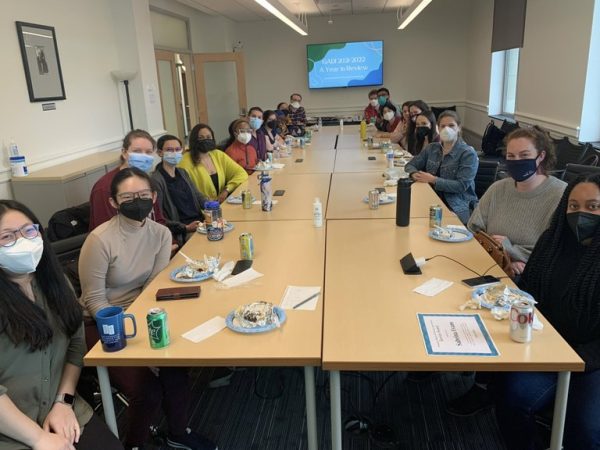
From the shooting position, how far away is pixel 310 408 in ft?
5.34

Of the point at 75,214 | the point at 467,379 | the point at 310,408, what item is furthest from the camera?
the point at 75,214

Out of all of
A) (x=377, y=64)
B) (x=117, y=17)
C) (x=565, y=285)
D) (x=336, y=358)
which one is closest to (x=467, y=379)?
(x=565, y=285)

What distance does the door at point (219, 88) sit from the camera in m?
9.66

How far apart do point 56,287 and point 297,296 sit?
895mm

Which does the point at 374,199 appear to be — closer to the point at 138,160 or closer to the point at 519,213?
the point at 519,213

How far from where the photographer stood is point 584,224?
1.79 m

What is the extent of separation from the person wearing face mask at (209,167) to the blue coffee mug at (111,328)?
2423 millimetres

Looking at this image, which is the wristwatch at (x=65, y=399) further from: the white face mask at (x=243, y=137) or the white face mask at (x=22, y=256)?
the white face mask at (x=243, y=137)

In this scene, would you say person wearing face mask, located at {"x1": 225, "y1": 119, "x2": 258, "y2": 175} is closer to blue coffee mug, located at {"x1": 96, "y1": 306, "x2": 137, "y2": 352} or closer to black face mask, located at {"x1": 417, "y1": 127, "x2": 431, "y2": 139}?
black face mask, located at {"x1": 417, "y1": 127, "x2": 431, "y2": 139}

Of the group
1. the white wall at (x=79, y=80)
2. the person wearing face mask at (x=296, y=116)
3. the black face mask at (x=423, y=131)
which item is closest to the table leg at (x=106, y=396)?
the white wall at (x=79, y=80)

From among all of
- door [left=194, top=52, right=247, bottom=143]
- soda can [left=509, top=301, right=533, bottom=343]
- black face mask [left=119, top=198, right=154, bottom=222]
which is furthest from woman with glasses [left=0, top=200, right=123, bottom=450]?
door [left=194, top=52, right=247, bottom=143]

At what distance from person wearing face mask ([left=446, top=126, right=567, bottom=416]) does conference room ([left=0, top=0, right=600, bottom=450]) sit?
1 cm

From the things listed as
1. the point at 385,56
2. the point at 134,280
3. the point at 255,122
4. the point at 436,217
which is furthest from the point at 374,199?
the point at 385,56

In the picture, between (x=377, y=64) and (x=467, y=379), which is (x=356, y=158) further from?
(x=377, y=64)
